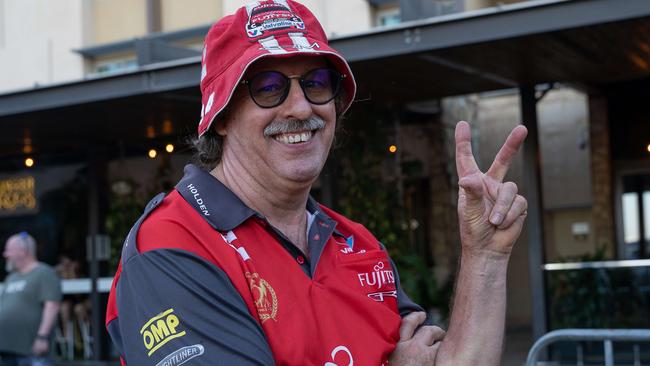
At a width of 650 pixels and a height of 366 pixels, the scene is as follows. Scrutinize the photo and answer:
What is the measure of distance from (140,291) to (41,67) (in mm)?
10255

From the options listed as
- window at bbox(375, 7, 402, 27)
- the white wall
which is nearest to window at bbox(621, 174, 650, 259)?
window at bbox(375, 7, 402, 27)

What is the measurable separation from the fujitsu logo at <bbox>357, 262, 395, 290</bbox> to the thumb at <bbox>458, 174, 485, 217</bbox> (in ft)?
1.12

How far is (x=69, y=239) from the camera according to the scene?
12.5 meters

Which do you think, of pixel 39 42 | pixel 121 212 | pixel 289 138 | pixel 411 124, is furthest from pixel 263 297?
pixel 121 212

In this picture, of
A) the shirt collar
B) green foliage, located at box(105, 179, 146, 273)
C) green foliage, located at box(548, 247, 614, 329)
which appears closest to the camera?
the shirt collar

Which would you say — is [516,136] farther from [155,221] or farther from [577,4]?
[577,4]

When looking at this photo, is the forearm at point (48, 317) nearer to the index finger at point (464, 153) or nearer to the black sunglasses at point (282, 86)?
the black sunglasses at point (282, 86)

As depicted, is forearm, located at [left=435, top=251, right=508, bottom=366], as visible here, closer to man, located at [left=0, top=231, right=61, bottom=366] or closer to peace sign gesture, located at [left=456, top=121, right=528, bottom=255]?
peace sign gesture, located at [left=456, top=121, right=528, bottom=255]

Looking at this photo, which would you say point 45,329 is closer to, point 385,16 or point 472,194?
point 385,16

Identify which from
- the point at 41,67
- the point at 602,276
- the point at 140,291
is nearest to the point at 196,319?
the point at 140,291

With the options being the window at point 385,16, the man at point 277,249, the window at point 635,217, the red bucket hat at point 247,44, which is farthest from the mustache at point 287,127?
the window at point 635,217

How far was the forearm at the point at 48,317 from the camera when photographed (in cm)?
827

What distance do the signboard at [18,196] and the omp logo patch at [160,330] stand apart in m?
11.5

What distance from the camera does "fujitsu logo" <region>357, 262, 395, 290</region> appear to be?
7.47 feet
